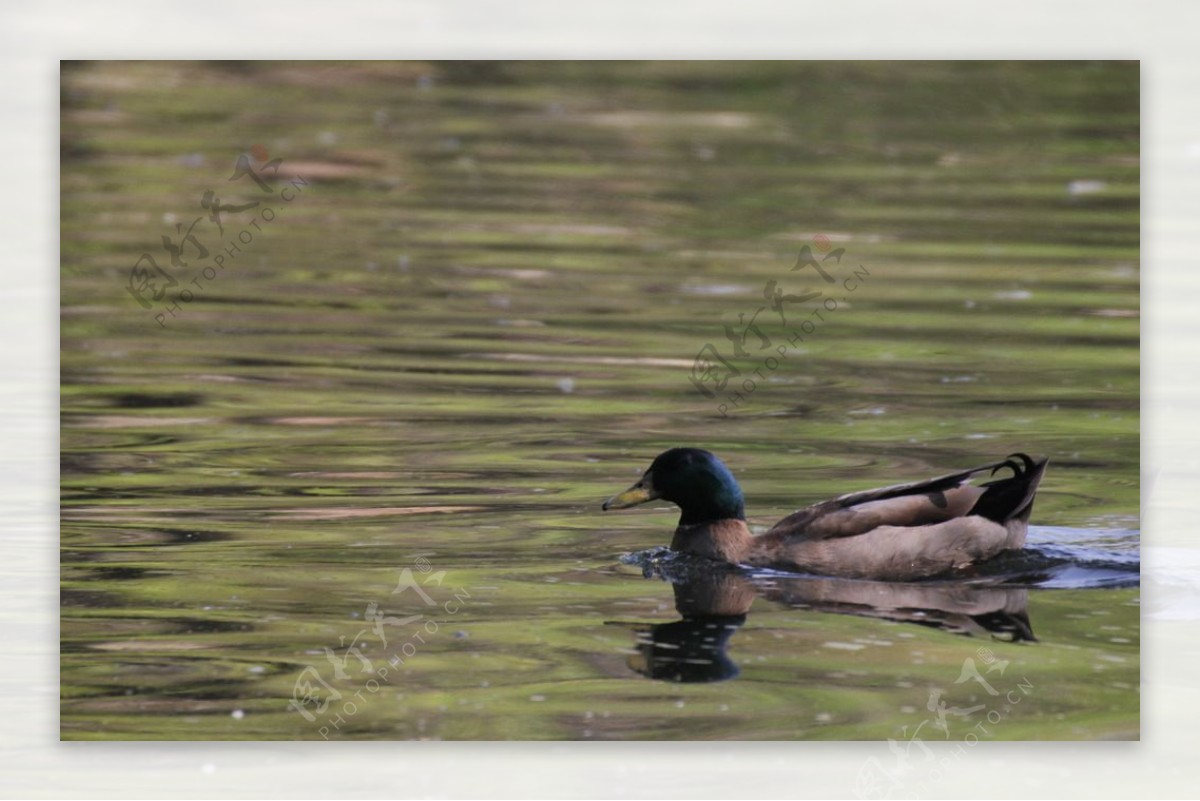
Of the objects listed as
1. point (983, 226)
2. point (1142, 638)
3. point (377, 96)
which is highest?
point (377, 96)

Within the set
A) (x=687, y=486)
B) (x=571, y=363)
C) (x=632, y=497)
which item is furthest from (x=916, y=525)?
(x=571, y=363)

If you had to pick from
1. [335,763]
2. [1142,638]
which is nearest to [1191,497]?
[1142,638]

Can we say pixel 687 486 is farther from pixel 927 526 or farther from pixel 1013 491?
pixel 1013 491

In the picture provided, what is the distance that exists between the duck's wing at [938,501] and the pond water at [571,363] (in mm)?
55

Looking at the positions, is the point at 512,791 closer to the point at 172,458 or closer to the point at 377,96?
the point at 172,458

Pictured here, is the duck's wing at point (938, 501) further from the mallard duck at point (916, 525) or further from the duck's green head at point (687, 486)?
the duck's green head at point (687, 486)

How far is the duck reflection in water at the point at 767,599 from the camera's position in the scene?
5590 millimetres

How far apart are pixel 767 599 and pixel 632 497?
481mm

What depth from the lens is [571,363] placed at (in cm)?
602

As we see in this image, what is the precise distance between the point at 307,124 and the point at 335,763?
179 centimetres

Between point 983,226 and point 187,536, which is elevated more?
point 983,226

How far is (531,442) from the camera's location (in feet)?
19.6

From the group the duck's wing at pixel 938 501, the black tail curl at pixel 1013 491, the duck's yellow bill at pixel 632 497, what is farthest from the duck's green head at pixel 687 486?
the black tail curl at pixel 1013 491

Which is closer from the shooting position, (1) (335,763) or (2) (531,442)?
(1) (335,763)
